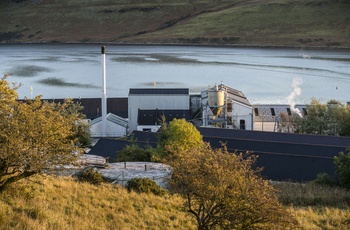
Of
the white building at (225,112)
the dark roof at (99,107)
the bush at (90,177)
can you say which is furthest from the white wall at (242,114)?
the bush at (90,177)

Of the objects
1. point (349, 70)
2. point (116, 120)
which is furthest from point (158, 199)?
point (349, 70)

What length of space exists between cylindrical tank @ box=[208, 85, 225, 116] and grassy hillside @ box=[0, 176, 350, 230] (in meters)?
12.6

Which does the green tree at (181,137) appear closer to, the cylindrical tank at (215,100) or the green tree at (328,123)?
the cylindrical tank at (215,100)

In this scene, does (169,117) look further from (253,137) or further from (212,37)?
(212,37)

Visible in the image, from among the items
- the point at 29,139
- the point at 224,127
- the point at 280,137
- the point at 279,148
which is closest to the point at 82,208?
the point at 29,139

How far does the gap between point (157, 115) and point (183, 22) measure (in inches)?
3612

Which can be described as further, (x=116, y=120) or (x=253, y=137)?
(x=116, y=120)

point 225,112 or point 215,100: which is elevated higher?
point 215,100

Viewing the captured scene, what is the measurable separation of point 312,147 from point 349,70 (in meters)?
44.0

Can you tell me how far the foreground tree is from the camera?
8.51 m

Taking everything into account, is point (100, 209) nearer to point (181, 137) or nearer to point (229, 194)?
point (229, 194)

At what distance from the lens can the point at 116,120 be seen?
2822 centimetres

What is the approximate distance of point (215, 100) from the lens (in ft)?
83.1

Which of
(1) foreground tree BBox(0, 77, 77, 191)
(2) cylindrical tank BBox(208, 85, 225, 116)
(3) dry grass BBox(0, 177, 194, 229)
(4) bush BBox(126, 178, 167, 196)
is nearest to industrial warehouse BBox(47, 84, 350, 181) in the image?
(2) cylindrical tank BBox(208, 85, 225, 116)
